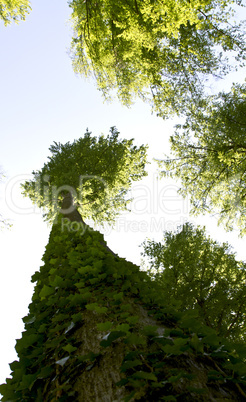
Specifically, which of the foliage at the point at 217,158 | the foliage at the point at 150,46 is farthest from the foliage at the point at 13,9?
A: the foliage at the point at 217,158

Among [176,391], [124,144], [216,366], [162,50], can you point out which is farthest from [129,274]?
[162,50]

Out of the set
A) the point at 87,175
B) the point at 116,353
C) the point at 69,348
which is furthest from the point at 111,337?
the point at 87,175

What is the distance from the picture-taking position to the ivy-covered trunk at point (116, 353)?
116 cm

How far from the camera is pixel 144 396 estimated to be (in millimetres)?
1079

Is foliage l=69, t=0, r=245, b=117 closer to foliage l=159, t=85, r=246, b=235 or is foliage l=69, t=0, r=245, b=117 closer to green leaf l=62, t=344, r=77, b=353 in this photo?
foliage l=159, t=85, r=246, b=235

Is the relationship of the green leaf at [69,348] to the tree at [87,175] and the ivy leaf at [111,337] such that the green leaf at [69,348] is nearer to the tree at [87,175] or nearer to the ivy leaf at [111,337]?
the ivy leaf at [111,337]

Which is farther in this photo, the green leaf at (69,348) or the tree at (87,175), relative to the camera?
the tree at (87,175)

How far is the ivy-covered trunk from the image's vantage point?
3.82 feet

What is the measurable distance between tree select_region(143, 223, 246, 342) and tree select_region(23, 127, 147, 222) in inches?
120

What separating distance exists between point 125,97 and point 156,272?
8.02m

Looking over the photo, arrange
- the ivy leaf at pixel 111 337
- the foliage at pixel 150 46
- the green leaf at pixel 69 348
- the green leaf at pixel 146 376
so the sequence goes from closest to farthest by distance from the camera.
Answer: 1. the green leaf at pixel 146 376
2. the ivy leaf at pixel 111 337
3. the green leaf at pixel 69 348
4. the foliage at pixel 150 46

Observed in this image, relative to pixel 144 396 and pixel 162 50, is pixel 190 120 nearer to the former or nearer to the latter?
pixel 162 50

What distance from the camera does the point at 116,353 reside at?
4.57 feet

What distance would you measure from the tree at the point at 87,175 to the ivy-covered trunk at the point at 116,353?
218 inches
